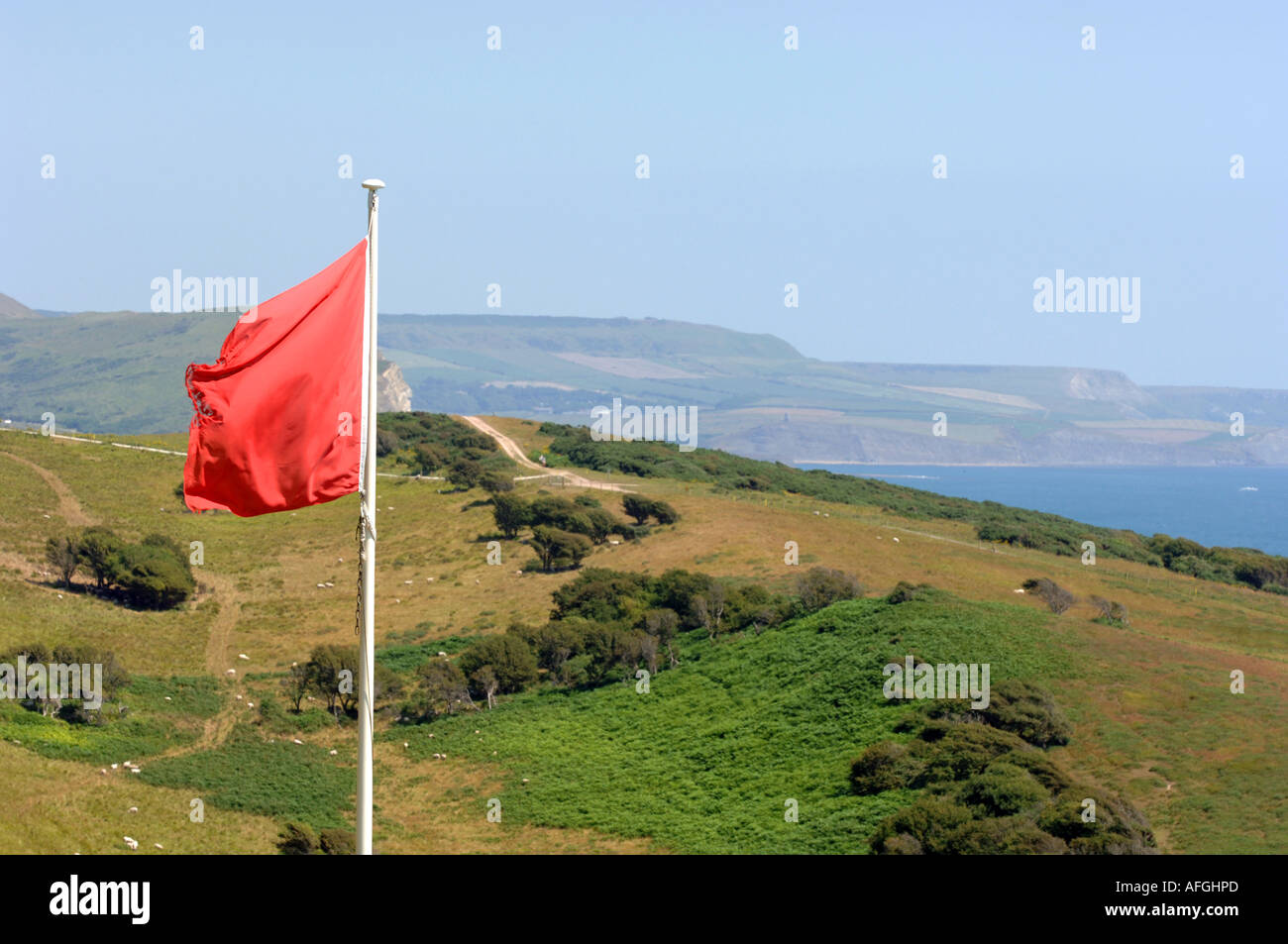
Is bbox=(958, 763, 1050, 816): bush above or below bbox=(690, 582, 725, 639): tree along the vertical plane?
below

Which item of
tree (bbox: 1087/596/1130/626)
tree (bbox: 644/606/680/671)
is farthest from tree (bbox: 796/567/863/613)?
tree (bbox: 1087/596/1130/626)

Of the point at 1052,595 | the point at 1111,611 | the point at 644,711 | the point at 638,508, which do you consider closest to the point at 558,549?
the point at 638,508

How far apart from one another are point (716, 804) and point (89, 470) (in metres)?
57.4

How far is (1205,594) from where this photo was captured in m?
53.0

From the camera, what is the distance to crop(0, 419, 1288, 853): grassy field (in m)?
27.6

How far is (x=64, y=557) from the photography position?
51281mm

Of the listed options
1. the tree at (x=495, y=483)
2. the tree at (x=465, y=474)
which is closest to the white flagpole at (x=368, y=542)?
the tree at (x=495, y=483)

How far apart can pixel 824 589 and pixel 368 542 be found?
32.9 metres

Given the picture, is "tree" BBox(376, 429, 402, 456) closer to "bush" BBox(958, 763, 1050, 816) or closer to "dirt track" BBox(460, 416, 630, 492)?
"dirt track" BBox(460, 416, 630, 492)

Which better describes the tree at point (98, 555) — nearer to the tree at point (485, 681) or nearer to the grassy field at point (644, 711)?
the grassy field at point (644, 711)

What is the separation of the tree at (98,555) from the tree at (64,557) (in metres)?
0.28

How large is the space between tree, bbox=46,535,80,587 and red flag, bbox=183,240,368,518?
44387 millimetres

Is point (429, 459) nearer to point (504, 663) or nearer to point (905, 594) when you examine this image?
point (504, 663)
